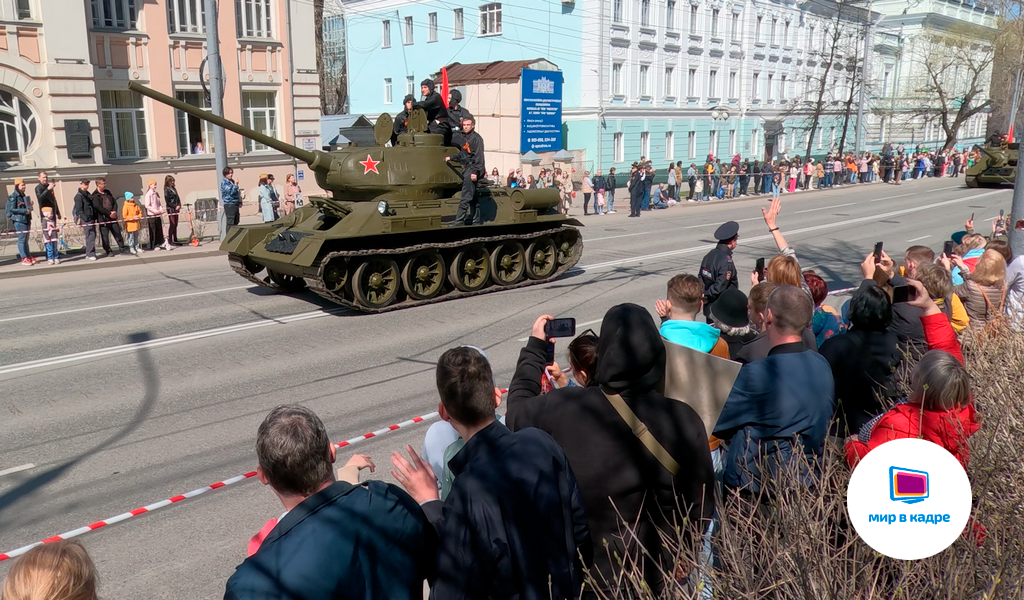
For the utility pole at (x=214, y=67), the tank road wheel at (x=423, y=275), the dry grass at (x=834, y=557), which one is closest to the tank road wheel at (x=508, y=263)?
the tank road wheel at (x=423, y=275)

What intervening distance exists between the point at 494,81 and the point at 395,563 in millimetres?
33703

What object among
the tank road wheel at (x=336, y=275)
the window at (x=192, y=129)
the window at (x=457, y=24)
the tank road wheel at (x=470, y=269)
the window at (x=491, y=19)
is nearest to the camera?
the tank road wheel at (x=336, y=275)

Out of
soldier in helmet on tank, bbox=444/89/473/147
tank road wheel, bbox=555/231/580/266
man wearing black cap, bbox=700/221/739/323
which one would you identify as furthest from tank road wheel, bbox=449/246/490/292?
man wearing black cap, bbox=700/221/739/323

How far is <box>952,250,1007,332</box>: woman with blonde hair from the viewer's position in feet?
24.5

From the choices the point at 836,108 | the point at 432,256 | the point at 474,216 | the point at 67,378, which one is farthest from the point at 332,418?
the point at 836,108

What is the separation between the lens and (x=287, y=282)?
548 inches

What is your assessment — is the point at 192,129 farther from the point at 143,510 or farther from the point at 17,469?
the point at 143,510

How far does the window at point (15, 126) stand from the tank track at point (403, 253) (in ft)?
35.6

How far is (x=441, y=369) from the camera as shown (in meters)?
3.31

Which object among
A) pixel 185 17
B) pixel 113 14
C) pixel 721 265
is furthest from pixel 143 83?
pixel 721 265

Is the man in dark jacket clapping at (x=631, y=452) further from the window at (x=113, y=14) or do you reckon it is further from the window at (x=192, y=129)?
the window at (x=192, y=129)

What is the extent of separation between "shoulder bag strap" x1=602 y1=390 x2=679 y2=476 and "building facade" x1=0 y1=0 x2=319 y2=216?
69.2 ft

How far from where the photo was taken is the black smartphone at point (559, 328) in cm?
416

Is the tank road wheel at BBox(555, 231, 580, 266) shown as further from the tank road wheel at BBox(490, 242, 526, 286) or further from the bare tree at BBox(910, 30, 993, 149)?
the bare tree at BBox(910, 30, 993, 149)
